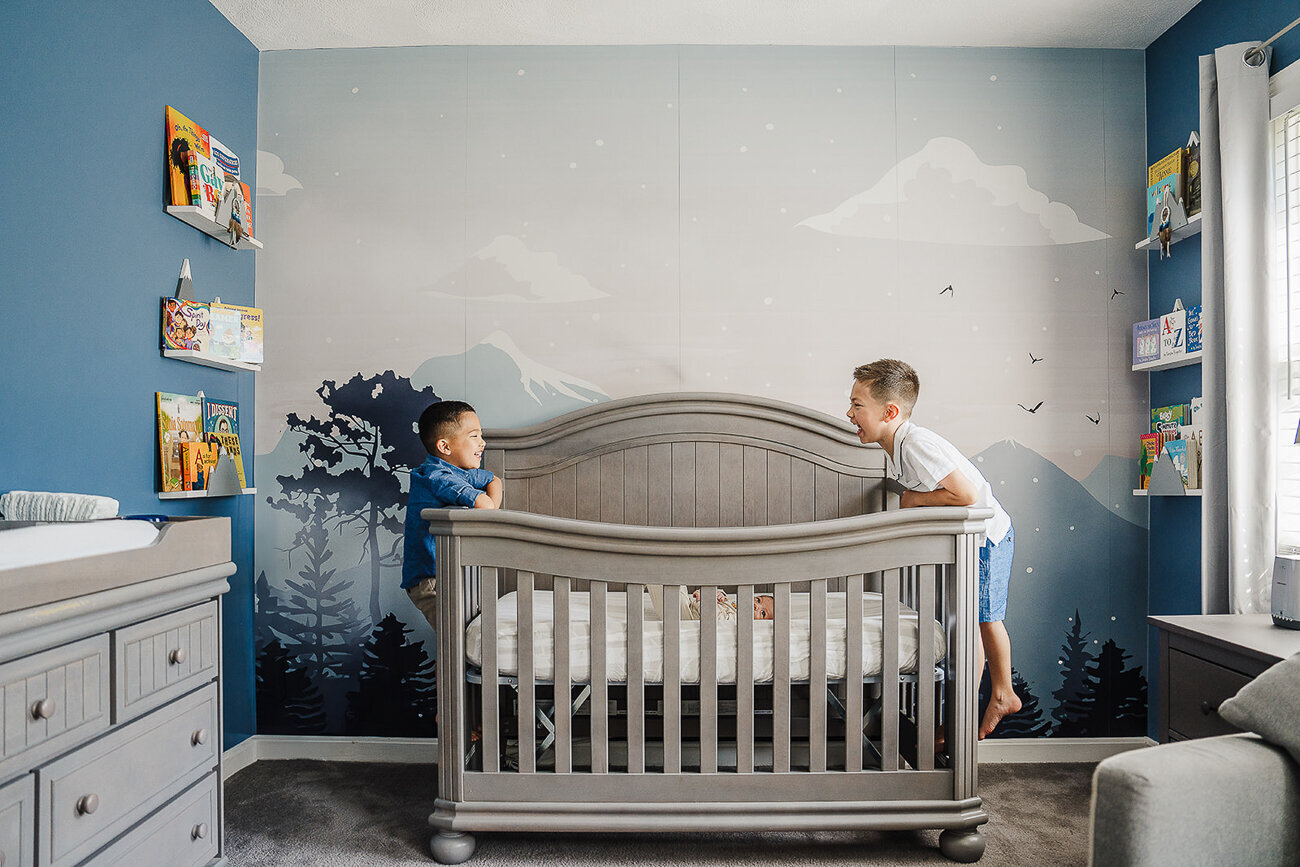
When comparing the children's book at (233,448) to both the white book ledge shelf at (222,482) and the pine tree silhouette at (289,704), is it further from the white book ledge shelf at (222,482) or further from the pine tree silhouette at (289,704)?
the pine tree silhouette at (289,704)

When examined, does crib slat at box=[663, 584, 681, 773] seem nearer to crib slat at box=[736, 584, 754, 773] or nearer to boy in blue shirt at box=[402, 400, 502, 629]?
crib slat at box=[736, 584, 754, 773]

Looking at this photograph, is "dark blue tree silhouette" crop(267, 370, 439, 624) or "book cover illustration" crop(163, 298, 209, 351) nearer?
"book cover illustration" crop(163, 298, 209, 351)

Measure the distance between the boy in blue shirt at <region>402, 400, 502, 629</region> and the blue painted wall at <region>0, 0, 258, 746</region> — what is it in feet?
2.34

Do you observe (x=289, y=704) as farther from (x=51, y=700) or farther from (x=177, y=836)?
(x=51, y=700)

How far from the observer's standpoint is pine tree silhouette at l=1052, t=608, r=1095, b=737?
8.42ft

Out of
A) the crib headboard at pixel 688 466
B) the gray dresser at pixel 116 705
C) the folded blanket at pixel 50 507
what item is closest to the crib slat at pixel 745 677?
the crib headboard at pixel 688 466

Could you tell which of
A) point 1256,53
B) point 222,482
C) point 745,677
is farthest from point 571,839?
point 1256,53

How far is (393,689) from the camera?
2586mm

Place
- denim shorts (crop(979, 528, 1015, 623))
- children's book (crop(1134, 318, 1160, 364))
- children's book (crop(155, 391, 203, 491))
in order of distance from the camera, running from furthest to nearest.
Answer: children's book (crop(1134, 318, 1160, 364))
denim shorts (crop(979, 528, 1015, 623))
children's book (crop(155, 391, 203, 491))

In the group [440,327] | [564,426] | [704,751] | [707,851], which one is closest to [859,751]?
[704,751]

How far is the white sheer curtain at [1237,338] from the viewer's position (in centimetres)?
195

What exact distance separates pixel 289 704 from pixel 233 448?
91cm

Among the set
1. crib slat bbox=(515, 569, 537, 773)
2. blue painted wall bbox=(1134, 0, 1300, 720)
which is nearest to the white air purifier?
blue painted wall bbox=(1134, 0, 1300, 720)

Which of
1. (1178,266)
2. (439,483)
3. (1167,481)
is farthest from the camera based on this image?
(1178,266)
